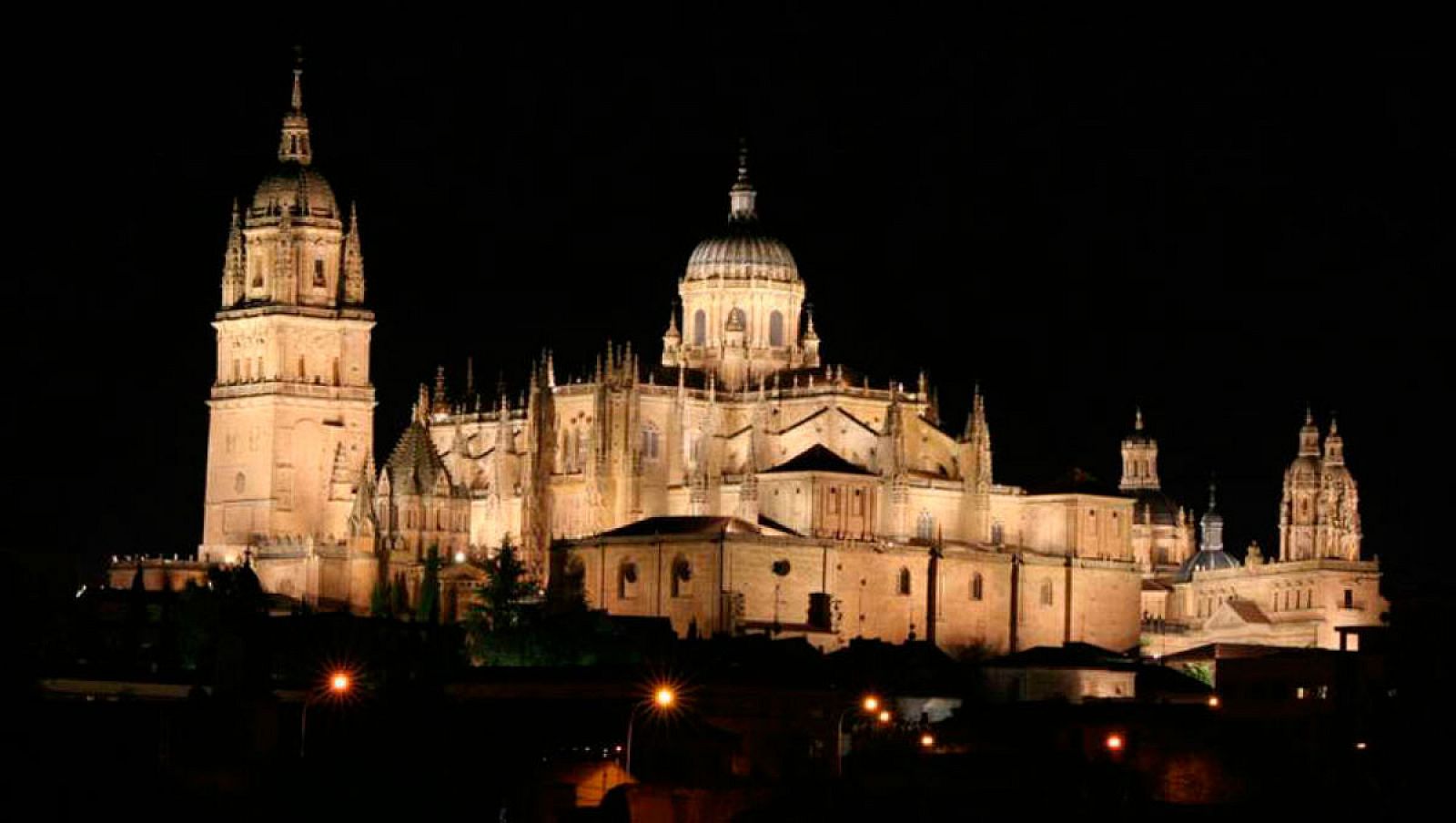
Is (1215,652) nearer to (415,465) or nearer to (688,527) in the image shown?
(688,527)

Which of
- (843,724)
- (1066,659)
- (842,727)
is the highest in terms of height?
(1066,659)

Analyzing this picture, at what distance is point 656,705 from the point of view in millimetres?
90125

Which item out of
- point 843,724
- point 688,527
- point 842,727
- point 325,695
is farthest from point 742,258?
point 325,695

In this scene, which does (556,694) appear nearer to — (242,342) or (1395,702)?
(1395,702)

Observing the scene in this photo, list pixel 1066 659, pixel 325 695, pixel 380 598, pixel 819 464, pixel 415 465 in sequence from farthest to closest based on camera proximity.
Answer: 1. pixel 415 465
2. pixel 819 464
3. pixel 380 598
4. pixel 1066 659
5. pixel 325 695

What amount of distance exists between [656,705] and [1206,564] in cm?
7209

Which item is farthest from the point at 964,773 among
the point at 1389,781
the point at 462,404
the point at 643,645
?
the point at 462,404

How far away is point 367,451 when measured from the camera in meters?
143

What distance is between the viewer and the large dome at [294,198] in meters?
143

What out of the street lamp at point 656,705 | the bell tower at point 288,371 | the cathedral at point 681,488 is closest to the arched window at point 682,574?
the cathedral at point 681,488

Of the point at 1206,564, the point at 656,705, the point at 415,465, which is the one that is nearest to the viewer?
the point at 656,705

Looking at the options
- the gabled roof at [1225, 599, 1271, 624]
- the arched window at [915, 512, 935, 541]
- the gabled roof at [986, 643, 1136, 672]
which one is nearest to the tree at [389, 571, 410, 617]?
the arched window at [915, 512, 935, 541]

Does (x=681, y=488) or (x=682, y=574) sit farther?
(x=681, y=488)

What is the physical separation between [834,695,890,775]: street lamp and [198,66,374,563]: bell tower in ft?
120
